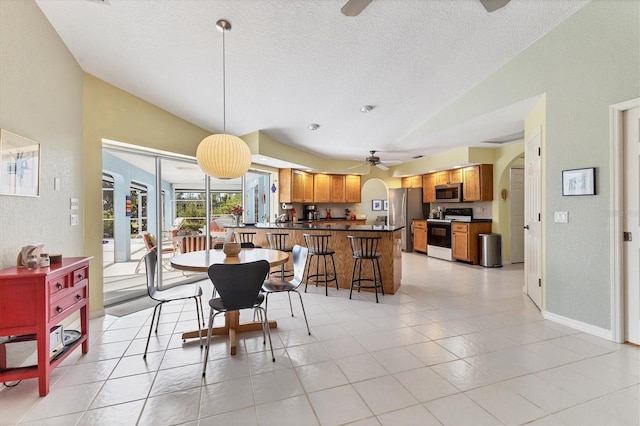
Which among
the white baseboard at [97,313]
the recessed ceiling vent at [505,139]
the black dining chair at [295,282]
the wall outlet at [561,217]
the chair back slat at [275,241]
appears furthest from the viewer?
the recessed ceiling vent at [505,139]

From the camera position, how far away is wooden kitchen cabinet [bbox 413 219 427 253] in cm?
754

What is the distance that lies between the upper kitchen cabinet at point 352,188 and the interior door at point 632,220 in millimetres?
6276

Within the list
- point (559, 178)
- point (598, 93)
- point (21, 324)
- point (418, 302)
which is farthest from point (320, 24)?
point (418, 302)

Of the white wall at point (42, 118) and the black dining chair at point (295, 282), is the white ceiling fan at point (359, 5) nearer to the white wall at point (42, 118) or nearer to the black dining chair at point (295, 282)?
the black dining chair at point (295, 282)

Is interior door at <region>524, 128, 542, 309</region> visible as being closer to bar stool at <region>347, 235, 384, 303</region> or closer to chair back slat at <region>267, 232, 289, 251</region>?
bar stool at <region>347, 235, 384, 303</region>

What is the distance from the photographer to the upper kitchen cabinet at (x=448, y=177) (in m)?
6.68

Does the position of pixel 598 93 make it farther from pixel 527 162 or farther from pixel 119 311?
pixel 119 311

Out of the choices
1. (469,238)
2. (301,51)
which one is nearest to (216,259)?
(301,51)

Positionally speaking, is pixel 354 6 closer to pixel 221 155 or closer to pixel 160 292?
pixel 221 155

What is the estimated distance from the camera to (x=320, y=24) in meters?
2.40

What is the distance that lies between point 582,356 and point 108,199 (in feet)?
27.9

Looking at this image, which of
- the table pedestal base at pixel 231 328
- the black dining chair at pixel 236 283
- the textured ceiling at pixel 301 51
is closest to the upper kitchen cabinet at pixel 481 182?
the textured ceiling at pixel 301 51

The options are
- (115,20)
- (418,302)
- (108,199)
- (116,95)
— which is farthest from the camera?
(108,199)

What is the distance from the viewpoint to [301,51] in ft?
9.10
